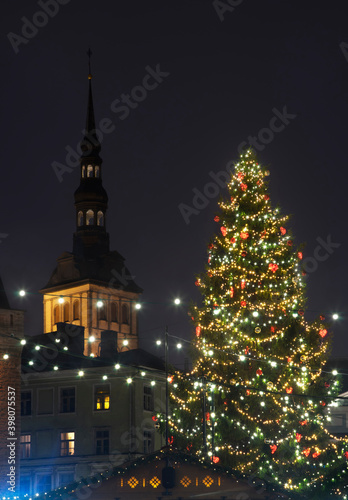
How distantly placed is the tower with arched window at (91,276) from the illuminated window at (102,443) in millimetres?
35347

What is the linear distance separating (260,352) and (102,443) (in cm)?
2480

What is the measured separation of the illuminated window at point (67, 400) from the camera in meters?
54.1

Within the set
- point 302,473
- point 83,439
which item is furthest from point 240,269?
point 83,439

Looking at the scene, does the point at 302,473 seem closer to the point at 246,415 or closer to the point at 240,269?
the point at 246,415

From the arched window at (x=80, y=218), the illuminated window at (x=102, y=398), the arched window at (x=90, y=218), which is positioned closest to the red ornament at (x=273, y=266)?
the illuminated window at (x=102, y=398)

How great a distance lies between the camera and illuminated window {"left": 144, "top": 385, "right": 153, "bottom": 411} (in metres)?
54.4

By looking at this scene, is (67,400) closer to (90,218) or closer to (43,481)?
(43,481)

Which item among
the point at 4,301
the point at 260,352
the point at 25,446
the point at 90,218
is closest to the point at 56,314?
the point at 90,218

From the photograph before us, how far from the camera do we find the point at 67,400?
178ft

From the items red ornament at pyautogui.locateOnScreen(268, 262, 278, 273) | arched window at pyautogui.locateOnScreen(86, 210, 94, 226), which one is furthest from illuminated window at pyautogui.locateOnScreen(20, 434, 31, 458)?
arched window at pyautogui.locateOnScreen(86, 210, 94, 226)

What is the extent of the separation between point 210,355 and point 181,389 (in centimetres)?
226

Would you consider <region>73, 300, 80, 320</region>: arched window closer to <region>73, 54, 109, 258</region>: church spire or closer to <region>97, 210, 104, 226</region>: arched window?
<region>73, 54, 109, 258</region>: church spire

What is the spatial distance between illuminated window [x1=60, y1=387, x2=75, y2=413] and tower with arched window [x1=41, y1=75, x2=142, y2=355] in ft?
110

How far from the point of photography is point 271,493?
1722 centimetres
